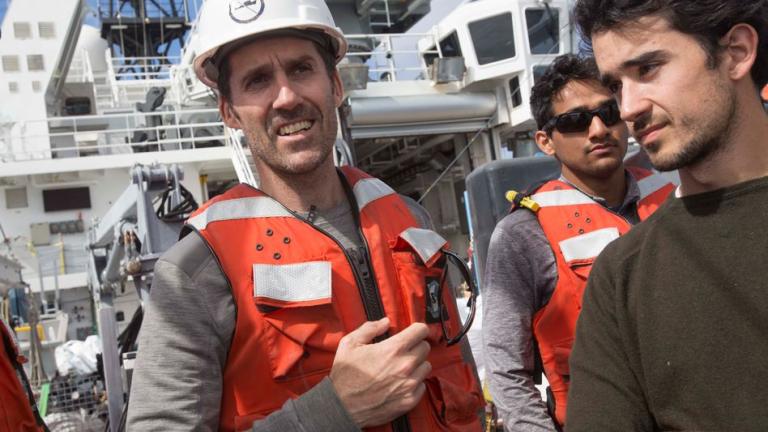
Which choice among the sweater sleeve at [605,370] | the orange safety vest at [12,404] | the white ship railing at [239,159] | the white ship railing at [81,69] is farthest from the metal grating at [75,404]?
the white ship railing at [81,69]

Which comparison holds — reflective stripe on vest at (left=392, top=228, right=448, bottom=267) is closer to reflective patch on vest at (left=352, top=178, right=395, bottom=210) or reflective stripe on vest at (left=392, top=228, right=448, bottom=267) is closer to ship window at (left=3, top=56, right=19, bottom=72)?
reflective patch on vest at (left=352, top=178, right=395, bottom=210)

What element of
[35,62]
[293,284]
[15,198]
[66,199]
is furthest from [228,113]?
[35,62]

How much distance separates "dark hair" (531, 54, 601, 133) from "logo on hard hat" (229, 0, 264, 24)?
134 centimetres

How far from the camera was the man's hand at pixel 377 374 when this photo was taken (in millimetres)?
1635

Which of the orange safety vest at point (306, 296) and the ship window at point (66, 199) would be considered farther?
the ship window at point (66, 199)

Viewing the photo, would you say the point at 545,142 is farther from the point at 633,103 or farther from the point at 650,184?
the point at 633,103

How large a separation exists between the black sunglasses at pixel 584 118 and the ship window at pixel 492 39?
685 inches

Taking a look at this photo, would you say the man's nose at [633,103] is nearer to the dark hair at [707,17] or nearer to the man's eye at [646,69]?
the man's eye at [646,69]

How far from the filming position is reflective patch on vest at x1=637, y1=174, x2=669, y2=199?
8.86 ft

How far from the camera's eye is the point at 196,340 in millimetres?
1646

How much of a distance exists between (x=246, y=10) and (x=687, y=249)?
126cm

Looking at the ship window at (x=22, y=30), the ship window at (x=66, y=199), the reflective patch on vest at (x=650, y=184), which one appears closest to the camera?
the reflective patch on vest at (x=650, y=184)

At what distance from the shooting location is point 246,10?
1.94 m

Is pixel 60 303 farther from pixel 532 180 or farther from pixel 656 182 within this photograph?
pixel 656 182
